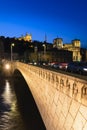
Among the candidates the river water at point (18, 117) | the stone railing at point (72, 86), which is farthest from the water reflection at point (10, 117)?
the stone railing at point (72, 86)

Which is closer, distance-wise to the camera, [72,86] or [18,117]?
[72,86]

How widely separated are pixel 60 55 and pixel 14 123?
11064 centimetres

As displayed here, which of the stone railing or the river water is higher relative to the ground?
the stone railing

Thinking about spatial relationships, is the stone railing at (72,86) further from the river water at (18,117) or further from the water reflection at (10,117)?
the water reflection at (10,117)

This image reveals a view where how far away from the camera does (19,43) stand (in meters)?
188

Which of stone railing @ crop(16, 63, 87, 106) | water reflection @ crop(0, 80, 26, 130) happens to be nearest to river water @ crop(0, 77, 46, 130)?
water reflection @ crop(0, 80, 26, 130)

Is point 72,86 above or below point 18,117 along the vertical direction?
above

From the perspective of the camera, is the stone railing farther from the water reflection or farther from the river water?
the water reflection

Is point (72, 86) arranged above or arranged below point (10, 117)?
above

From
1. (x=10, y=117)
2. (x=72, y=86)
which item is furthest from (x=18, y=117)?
(x=72, y=86)

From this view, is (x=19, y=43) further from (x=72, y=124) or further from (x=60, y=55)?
(x=72, y=124)

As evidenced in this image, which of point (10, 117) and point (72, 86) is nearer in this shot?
point (72, 86)

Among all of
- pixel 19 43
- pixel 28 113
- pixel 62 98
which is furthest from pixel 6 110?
pixel 19 43

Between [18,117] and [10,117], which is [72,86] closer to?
[18,117]
